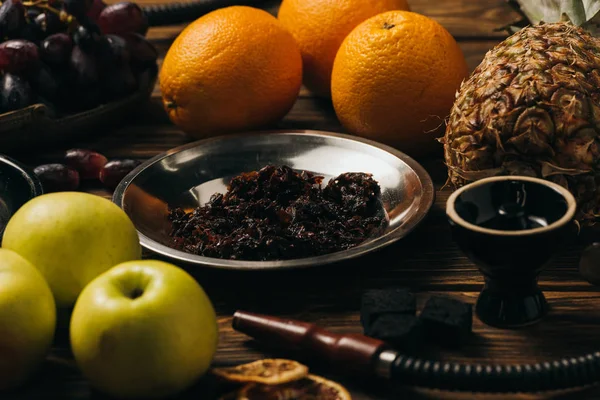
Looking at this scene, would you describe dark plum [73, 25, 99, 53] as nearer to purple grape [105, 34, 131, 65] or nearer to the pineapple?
purple grape [105, 34, 131, 65]

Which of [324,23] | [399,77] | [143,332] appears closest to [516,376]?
[143,332]

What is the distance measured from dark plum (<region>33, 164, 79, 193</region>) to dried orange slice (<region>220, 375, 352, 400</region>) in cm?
62

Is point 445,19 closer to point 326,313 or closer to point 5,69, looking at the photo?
point 5,69

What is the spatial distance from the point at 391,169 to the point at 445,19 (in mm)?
901

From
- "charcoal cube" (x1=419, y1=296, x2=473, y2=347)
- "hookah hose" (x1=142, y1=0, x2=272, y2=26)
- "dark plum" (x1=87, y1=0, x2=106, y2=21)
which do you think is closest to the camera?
"charcoal cube" (x1=419, y1=296, x2=473, y2=347)

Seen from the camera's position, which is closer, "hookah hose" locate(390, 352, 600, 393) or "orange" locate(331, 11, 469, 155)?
"hookah hose" locate(390, 352, 600, 393)

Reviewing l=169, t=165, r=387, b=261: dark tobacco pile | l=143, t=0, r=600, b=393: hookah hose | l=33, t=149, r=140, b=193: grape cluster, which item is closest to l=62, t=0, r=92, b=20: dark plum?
l=33, t=149, r=140, b=193: grape cluster

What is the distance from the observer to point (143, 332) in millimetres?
764

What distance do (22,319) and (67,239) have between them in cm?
11

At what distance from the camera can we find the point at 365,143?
129 centimetres

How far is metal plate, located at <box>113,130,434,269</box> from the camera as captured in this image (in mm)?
1129

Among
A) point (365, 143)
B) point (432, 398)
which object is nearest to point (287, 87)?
point (365, 143)

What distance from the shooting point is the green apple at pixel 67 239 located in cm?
89

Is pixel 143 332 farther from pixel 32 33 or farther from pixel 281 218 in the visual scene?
pixel 32 33
